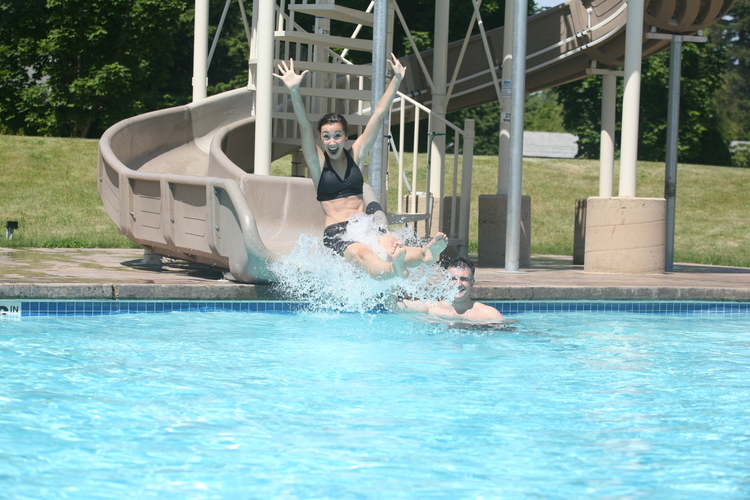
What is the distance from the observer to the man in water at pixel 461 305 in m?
7.07

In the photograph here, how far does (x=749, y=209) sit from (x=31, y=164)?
18277 millimetres

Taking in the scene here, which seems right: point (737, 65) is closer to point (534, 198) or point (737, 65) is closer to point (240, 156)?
point (534, 198)

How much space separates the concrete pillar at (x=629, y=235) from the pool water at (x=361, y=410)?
2791 millimetres

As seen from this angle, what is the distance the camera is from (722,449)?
4.11 meters

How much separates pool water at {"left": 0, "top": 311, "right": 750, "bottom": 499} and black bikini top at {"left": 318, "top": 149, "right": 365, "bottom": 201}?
1.16 metres

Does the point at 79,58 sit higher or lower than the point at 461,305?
higher

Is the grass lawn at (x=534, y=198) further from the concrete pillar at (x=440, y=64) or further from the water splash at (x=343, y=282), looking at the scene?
the water splash at (x=343, y=282)

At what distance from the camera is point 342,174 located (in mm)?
7160

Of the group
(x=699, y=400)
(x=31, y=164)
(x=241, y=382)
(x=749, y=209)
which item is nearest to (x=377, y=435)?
(x=241, y=382)

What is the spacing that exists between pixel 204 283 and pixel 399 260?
7.39ft

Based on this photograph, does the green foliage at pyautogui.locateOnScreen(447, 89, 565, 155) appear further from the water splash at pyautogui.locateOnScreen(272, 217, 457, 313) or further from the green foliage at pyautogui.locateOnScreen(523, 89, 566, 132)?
the water splash at pyautogui.locateOnScreen(272, 217, 457, 313)

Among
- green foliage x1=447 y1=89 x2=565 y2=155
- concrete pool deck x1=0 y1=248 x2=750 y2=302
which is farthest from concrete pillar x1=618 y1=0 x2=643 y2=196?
green foliage x1=447 y1=89 x2=565 y2=155

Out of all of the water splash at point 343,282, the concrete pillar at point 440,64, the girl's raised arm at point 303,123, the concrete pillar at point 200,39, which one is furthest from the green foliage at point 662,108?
the girl's raised arm at point 303,123

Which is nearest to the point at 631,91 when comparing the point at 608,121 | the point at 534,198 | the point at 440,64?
the point at 608,121
